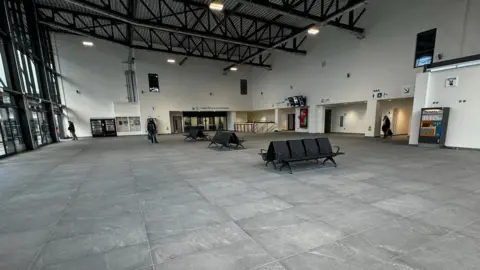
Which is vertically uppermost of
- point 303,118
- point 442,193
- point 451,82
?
point 451,82

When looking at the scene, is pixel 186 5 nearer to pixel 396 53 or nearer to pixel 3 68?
pixel 3 68

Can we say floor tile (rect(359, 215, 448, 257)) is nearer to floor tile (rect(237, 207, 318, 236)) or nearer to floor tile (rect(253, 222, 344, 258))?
floor tile (rect(253, 222, 344, 258))

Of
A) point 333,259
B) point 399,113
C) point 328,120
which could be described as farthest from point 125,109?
point 399,113

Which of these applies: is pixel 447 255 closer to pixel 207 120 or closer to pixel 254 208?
pixel 254 208

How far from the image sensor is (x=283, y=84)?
20.6 metres

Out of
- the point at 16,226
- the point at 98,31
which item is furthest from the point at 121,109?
the point at 16,226

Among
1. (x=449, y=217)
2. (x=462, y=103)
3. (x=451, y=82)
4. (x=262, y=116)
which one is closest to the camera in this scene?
(x=449, y=217)

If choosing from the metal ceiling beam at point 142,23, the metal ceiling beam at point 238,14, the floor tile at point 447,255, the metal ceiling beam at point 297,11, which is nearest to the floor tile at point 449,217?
the floor tile at point 447,255

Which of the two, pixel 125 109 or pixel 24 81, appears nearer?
pixel 24 81

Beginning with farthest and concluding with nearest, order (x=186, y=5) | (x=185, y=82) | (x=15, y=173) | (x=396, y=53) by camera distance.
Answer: (x=185, y=82)
(x=396, y=53)
(x=186, y=5)
(x=15, y=173)

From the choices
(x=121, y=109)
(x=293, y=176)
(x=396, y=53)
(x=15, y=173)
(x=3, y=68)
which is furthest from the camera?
(x=121, y=109)

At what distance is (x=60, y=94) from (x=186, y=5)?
14.5m

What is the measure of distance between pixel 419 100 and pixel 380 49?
4.80m

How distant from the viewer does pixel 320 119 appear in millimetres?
17438
